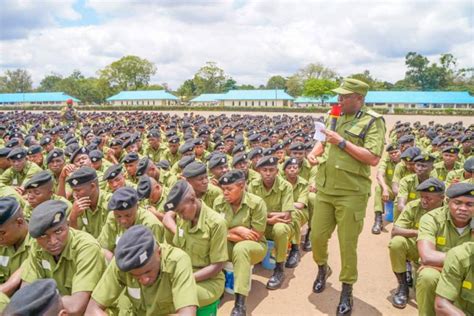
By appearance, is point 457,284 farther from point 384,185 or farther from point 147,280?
point 384,185

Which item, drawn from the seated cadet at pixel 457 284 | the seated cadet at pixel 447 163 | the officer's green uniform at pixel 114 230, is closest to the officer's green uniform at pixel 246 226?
the officer's green uniform at pixel 114 230

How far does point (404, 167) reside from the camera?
Answer: 663 cm

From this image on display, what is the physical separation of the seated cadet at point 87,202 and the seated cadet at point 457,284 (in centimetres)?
360

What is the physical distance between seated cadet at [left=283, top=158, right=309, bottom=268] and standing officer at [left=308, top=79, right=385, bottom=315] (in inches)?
52.0

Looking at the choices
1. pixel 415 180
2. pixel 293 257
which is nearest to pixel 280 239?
pixel 293 257

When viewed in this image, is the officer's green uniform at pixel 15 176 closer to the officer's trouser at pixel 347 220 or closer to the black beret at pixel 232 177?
the black beret at pixel 232 177

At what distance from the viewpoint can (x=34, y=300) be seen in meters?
1.90

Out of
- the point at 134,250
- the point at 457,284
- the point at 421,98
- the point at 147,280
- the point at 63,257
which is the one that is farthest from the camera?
the point at 421,98

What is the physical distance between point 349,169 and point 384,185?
3.52 m

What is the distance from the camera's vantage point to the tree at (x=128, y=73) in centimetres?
7856

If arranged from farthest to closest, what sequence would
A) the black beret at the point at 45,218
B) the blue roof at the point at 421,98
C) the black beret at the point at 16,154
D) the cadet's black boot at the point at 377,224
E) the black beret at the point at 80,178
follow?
1. the blue roof at the point at 421,98
2. the cadet's black boot at the point at 377,224
3. the black beret at the point at 16,154
4. the black beret at the point at 80,178
5. the black beret at the point at 45,218

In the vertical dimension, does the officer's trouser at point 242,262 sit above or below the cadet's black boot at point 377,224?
above

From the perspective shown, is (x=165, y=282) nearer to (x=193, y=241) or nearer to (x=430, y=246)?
(x=193, y=241)

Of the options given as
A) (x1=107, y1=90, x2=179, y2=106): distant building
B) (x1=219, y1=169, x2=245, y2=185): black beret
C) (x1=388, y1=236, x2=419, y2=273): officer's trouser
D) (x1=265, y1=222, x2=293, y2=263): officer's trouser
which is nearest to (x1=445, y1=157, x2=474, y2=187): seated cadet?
(x1=388, y1=236, x2=419, y2=273): officer's trouser
